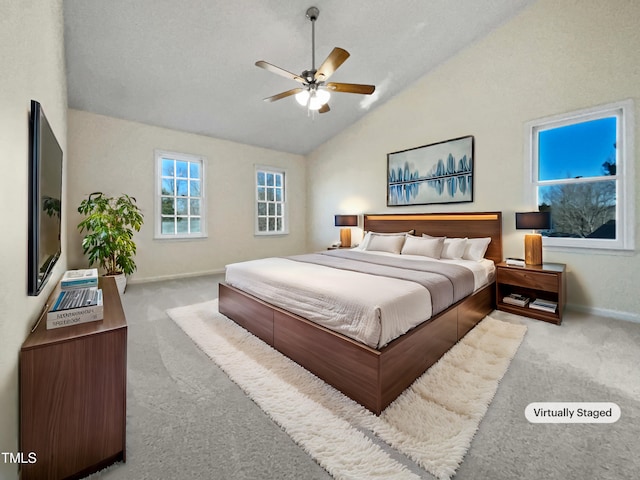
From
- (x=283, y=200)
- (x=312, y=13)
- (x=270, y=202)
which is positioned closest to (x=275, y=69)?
(x=312, y=13)

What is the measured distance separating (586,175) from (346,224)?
3.35 meters

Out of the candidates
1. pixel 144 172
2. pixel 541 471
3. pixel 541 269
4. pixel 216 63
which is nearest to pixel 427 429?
pixel 541 471

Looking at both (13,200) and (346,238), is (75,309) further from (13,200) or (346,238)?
(346,238)

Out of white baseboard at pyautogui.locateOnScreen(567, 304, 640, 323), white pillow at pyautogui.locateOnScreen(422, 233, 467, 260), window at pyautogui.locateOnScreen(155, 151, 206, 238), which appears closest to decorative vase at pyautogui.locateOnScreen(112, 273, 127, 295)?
window at pyautogui.locateOnScreen(155, 151, 206, 238)

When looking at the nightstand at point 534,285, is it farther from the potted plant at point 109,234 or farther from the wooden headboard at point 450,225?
the potted plant at point 109,234

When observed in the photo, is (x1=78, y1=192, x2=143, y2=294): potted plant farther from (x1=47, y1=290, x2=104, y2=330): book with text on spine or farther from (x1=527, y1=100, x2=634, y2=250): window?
(x1=527, y1=100, x2=634, y2=250): window

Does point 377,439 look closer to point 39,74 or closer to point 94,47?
point 39,74

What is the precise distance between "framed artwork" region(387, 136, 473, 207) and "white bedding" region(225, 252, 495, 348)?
249 centimetres

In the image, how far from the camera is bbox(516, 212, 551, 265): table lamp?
3061 mm

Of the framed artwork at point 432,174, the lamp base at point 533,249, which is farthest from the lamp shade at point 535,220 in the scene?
the framed artwork at point 432,174

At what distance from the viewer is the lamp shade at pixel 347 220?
5242 millimetres

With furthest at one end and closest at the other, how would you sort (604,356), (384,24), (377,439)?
1. (384,24)
2. (604,356)
3. (377,439)

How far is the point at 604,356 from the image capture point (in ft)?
7.18

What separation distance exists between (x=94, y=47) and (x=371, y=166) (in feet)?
13.6
